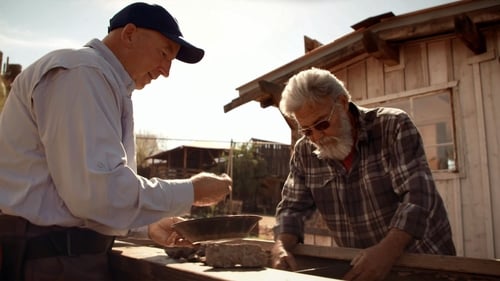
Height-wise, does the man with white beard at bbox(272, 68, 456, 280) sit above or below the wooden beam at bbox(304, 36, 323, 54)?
below

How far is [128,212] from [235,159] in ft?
69.6

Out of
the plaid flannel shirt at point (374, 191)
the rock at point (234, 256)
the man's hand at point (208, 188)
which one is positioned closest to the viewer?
the rock at point (234, 256)

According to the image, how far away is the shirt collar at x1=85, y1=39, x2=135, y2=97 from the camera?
5.61ft

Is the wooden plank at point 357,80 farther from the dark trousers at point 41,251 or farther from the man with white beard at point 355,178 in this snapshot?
the dark trousers at point 41,251

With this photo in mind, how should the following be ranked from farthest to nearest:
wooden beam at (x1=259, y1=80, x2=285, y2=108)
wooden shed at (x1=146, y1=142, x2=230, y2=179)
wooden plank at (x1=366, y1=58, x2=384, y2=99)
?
wooden shed at (x1=146, y1=142, x2=230, y2=179)
wooden beam at (x1=259, y1=80, x2=285, y2=108)
wooden plank at (x1=366, y1=58, x2=384, y2=99)

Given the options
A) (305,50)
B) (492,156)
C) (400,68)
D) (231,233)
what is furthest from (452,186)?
(231,233)

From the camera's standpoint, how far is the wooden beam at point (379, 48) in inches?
228

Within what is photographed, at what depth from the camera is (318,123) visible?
2990 millimetres

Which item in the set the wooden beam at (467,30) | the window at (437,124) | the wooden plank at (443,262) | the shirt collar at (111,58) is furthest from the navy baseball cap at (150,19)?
the window at (437,124)

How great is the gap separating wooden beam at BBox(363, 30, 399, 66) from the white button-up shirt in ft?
16.3

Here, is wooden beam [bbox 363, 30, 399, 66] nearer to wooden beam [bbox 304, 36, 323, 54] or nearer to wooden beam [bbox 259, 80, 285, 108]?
wooden beam [bbox 259, 80, 285, 108]

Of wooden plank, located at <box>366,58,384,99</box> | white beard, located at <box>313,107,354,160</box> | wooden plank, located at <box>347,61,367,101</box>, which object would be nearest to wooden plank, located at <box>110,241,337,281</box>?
white beard, located at <box>313,107,354,160</box>

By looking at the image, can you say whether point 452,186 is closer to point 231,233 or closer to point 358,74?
point 358,74

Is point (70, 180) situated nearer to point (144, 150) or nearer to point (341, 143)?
point (341, 143)
